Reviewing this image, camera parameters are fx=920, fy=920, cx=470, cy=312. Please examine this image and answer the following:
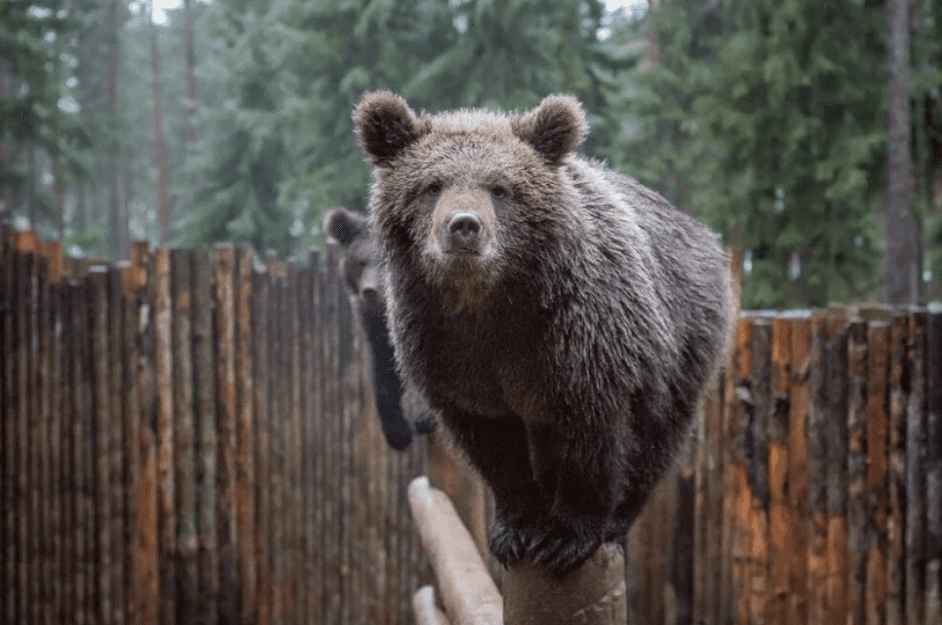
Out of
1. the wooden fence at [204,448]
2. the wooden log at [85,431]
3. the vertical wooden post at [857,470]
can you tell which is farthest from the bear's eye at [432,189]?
the wooden log at [85,431]

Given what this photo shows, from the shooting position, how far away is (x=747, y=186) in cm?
984

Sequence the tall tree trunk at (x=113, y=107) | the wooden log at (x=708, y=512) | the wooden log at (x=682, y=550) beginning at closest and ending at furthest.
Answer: the wooden log at (x=708, y=512) < the wooden log at (x=682, y=550) < the tall tree trunk at (x=113, y=107)

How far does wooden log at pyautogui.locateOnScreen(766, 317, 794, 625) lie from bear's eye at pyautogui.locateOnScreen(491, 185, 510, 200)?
2395 millimetres

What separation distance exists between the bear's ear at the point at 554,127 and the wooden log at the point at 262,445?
4.45 metres

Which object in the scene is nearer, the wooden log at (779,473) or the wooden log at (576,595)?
the wooden log at (576,595)

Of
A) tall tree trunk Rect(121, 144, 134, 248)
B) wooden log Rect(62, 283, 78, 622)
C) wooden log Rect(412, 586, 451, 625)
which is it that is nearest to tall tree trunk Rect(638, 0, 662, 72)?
wooden log Rect(62, 283, 78, 622)

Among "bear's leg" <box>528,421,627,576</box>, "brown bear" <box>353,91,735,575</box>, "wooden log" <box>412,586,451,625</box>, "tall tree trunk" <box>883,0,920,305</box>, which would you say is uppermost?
"tall tree trunk" <box>883,0,920,305</box>

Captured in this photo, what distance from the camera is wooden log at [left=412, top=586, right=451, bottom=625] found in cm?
362

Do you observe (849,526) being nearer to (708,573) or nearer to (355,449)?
(708,573)

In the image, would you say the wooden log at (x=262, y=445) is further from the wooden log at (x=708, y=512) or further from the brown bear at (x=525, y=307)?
the brown bear at (x=525, y=307)

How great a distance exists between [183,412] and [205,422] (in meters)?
0.16

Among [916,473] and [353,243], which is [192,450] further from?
[916,473]

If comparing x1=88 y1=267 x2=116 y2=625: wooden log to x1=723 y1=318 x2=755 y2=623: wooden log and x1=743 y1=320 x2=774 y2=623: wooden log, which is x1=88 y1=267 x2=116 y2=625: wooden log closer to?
x1=723 y1=318 x2=755 y2=623: wooden log

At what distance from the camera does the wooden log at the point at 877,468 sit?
3.54 metres
